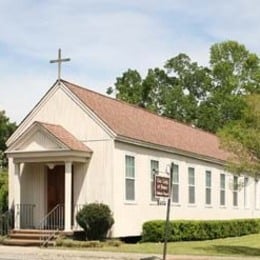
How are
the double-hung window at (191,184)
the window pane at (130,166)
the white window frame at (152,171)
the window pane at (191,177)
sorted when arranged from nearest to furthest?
the window pane at (130,166) < the white window frame at (152,171) < the double-hung window at (191,184) < the window pane at (191,177)

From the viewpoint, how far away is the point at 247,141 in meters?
26.6

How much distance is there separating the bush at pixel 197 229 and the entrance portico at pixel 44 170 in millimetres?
4047

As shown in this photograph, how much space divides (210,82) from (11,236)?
147ft

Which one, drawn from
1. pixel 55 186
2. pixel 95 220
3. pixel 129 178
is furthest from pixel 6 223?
pixel 129 178

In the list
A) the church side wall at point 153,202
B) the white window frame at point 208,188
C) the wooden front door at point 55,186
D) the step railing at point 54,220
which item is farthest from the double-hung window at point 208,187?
the step railing at point 54,220

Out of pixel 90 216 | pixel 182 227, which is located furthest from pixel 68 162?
pixel 182 227

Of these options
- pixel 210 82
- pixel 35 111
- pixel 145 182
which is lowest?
pixel 145 182

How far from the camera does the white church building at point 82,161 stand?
97.4 feet

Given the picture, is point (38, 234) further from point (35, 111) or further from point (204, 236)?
point (204, 236)

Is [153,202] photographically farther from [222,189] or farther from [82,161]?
[222,189]

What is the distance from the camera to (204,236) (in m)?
35.2

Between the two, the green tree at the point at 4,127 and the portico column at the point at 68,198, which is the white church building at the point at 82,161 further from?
the green tree at the point at 4,127

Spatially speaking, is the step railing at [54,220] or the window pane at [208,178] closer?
the step railing at [54,220]

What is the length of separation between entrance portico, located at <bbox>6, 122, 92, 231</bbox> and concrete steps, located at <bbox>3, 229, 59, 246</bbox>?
81 centimetres
